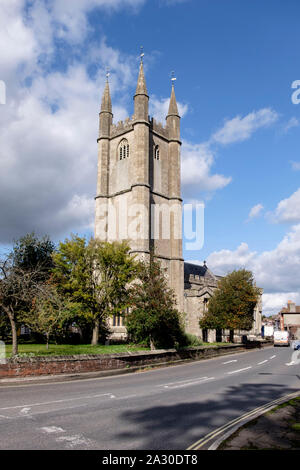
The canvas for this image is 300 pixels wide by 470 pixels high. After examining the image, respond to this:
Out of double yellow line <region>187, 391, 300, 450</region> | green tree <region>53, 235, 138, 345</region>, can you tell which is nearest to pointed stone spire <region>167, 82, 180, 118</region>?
green tree <region>53, 235, 138, 345</region>

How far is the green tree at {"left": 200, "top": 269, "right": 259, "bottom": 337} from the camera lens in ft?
128

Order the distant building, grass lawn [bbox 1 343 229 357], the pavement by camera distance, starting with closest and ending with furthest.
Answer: the pavement → grass lawn [bbox 1 343 229 357] → the distant building

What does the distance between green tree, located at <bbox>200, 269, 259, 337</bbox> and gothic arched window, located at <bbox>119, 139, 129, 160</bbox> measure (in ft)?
66.5

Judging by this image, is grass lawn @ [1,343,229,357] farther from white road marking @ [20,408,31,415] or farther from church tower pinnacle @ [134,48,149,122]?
church tower pinnacle @ [134,48,149,122]

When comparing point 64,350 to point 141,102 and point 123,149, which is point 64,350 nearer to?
point 123,149

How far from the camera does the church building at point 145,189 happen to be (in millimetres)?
43188

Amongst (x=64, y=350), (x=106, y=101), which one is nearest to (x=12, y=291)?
(x=64, y=350)

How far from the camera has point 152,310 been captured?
2441 cm

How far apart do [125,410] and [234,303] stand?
3202 centimetres

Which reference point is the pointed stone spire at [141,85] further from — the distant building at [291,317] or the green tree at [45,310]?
the distant building at [291,317]

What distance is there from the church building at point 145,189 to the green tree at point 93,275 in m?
9.29

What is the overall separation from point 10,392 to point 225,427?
7473mm

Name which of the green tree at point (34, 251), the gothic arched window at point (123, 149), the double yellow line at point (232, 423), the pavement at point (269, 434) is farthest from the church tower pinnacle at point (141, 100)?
the pavement at point (269, 434)
